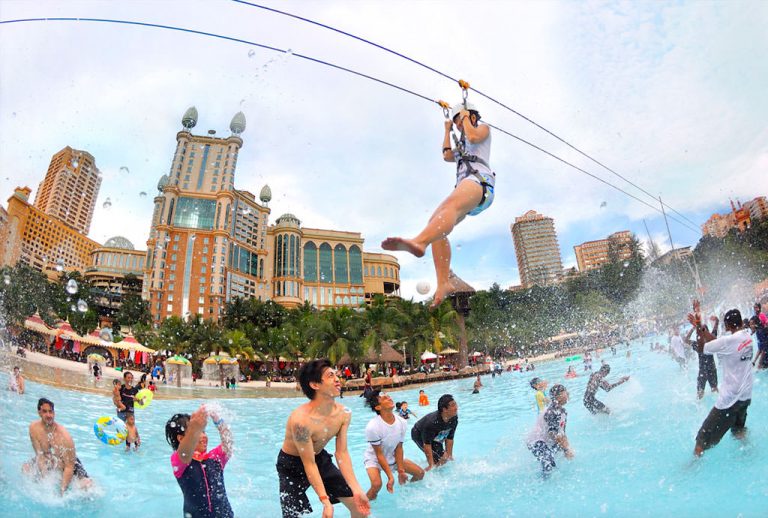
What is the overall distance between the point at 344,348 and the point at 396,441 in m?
23.8

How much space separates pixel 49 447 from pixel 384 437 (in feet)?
13.3

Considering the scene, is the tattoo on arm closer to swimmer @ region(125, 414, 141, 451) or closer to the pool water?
the pool water

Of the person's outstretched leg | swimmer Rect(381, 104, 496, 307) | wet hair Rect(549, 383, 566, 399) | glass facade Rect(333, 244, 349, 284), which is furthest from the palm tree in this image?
the person's outstretched leg

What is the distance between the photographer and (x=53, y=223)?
1547 centimetres

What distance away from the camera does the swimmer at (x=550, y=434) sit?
548 cm

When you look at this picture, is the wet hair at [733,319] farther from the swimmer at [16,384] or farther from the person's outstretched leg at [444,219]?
the swimmer at [16,384]

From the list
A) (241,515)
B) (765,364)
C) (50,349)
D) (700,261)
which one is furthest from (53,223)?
(700,261)

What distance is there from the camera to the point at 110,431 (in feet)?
28.2

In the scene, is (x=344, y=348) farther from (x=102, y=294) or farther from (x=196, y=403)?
(x=102, y=294)

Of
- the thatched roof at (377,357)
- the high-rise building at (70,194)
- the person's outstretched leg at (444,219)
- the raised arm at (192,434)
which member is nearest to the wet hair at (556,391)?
the person's outstretched leg at (444,219)

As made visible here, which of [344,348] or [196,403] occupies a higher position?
[344,348]

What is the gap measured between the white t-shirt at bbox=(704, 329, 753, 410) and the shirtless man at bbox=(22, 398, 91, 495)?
777 cm

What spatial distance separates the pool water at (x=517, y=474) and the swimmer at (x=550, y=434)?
242 millimetres

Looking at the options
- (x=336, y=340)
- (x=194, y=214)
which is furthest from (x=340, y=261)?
(x=194, y=214)
